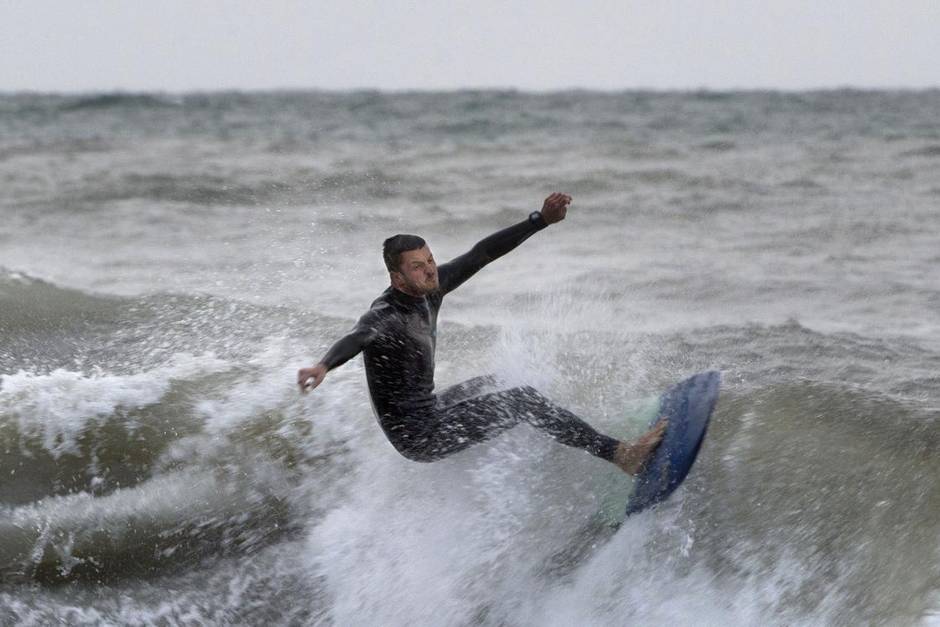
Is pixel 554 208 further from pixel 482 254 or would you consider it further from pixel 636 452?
pixel 636 452

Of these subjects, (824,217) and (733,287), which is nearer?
(733,287)

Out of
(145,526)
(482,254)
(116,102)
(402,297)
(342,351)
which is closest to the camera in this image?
(342,351)

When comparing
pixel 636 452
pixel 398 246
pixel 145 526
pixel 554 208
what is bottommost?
pixel 145 526

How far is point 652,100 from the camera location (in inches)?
1422

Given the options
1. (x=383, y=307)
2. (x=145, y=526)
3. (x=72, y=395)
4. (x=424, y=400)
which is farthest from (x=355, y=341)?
(x=72, y=395)

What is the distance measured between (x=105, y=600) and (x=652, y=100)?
109ft

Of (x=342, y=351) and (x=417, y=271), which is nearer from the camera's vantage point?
(x=342, y=351)

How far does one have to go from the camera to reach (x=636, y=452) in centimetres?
457

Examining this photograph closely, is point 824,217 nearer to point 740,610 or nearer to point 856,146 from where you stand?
point 856,146

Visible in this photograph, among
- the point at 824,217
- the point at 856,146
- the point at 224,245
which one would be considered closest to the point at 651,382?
the point at 224,245

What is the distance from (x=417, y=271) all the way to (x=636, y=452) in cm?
119

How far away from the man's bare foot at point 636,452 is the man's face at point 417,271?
105cm

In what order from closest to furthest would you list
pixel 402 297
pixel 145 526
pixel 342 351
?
pixel 342 351
pixel 402 297
pixel 145 526

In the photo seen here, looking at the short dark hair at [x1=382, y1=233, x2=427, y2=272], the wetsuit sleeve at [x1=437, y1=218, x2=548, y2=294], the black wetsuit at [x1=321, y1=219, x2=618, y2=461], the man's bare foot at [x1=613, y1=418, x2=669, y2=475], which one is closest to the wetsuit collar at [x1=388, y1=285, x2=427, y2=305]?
the black wetsuit at [x1=321, y1=219, x2=618, y2=461]
